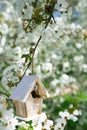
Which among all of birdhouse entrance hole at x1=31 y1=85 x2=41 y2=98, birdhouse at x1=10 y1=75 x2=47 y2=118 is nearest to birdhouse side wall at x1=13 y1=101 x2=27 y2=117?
birdhouse at x1=10 y1=75 x2=47 y2=118

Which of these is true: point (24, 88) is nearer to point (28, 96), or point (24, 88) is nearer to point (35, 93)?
point (28, 96)

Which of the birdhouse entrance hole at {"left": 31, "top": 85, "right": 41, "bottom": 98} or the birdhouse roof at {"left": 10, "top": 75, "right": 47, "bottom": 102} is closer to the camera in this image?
the birdhouse roof at {"left": 10, "top": 75, "right": 47, "bottom": 102}

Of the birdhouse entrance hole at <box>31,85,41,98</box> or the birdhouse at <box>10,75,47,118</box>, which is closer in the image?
the birdhouse at <box>10,75,47,118</box>

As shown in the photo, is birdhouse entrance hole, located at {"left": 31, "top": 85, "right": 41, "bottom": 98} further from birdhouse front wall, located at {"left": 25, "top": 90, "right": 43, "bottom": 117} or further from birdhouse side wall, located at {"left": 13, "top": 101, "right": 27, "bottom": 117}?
birdhouse side wall, located at {"left": 13, "top": 101, "right": 27, "bottom": 117}

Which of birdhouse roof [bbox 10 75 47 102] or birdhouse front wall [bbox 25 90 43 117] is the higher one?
birdhouse roof [bbox 10 75 47 102]

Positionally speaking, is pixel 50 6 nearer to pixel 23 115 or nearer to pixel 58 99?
pixel 23 115

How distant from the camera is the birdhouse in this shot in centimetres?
199

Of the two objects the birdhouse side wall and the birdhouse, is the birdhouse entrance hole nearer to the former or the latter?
the birdhouse

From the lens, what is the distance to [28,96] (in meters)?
2.06

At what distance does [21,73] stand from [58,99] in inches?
175

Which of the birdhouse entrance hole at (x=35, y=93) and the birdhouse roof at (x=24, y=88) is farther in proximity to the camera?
the birdhouse entrance hole at (x=35, y=93)

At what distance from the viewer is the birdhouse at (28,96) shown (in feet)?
6.54

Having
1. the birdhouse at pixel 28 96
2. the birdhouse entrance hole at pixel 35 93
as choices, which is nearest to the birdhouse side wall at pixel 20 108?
the birdhouse at pixel 28 96

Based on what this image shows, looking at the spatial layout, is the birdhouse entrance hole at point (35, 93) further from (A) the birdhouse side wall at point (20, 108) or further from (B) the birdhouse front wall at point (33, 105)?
(A) the birdhouse side wall at point (20, 108)
